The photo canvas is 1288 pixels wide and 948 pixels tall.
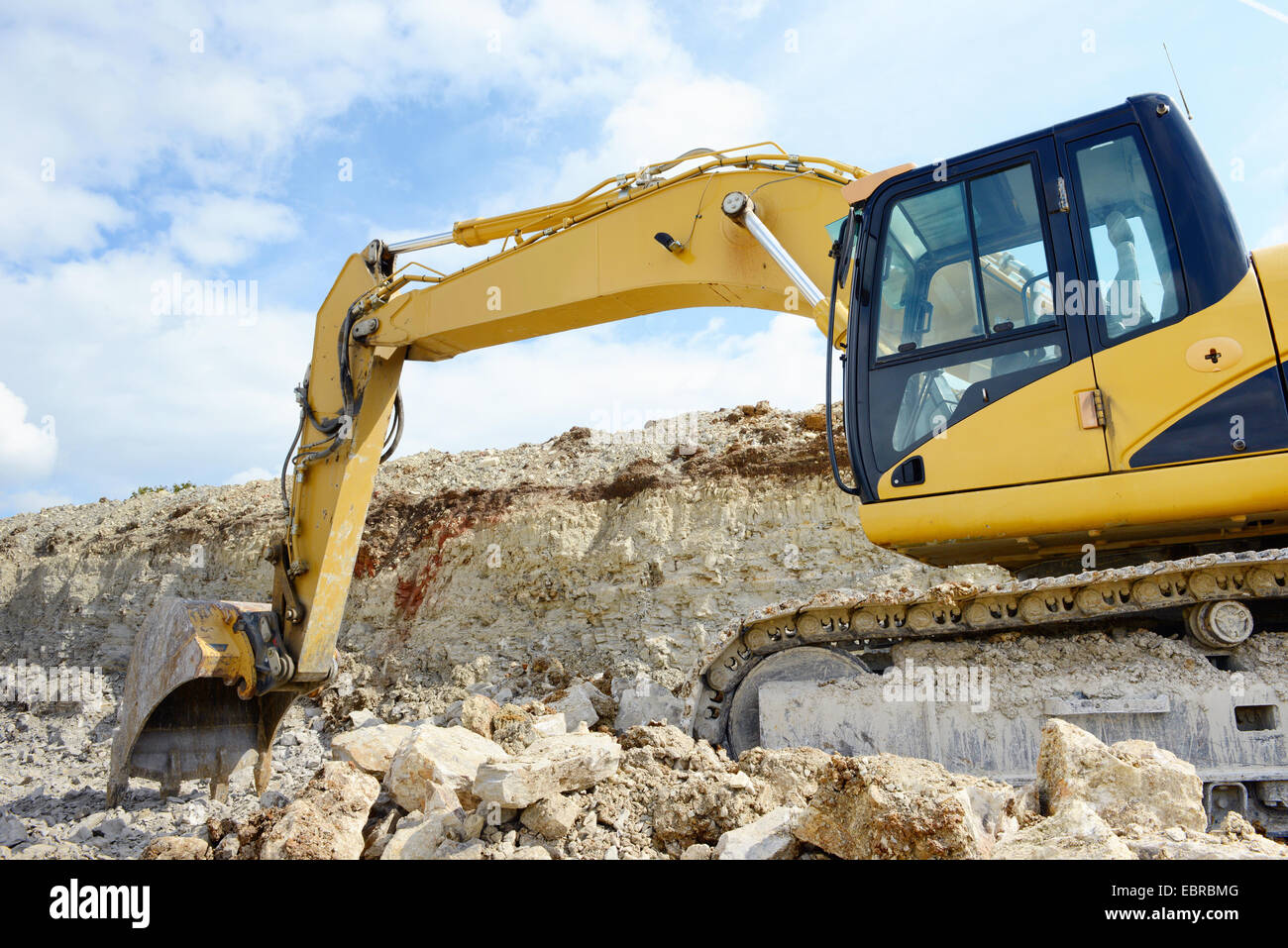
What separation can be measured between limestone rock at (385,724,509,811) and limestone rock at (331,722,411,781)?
76 cm

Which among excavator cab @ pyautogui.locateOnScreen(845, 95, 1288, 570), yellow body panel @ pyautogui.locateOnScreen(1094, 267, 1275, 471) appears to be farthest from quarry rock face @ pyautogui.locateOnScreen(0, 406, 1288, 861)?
yellow body panel @ pyautogui.locateOnScreen(1094, 267, 1275, 471)

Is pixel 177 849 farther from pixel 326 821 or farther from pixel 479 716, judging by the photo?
pixel 479 716

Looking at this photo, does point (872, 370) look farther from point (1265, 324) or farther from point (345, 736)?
point (345, 736)

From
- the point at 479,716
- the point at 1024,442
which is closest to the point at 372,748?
the point at 479,716

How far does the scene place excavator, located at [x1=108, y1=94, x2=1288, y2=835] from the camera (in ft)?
12.4

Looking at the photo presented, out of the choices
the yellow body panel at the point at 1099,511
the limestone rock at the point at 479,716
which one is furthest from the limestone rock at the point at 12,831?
the yellow body panel at the point at 1099,511

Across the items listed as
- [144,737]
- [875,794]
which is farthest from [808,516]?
[875,794]

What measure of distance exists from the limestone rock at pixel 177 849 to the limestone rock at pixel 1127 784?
11.9 feet

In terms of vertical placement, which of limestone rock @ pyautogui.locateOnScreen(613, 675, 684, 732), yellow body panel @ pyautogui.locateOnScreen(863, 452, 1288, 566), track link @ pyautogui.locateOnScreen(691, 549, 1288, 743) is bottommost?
limestone rock @ pyautogui.locateOnScreen(613, 675, 684, 732)

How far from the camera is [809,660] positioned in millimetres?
4855

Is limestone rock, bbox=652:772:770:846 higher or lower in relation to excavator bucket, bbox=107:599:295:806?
lower

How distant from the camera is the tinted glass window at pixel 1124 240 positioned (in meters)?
3.89

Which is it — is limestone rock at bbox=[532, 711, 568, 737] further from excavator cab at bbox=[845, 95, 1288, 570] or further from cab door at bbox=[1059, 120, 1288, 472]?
cab door at bbox=[1059, 120, 1288, 472]

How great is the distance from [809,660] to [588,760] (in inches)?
66.1
